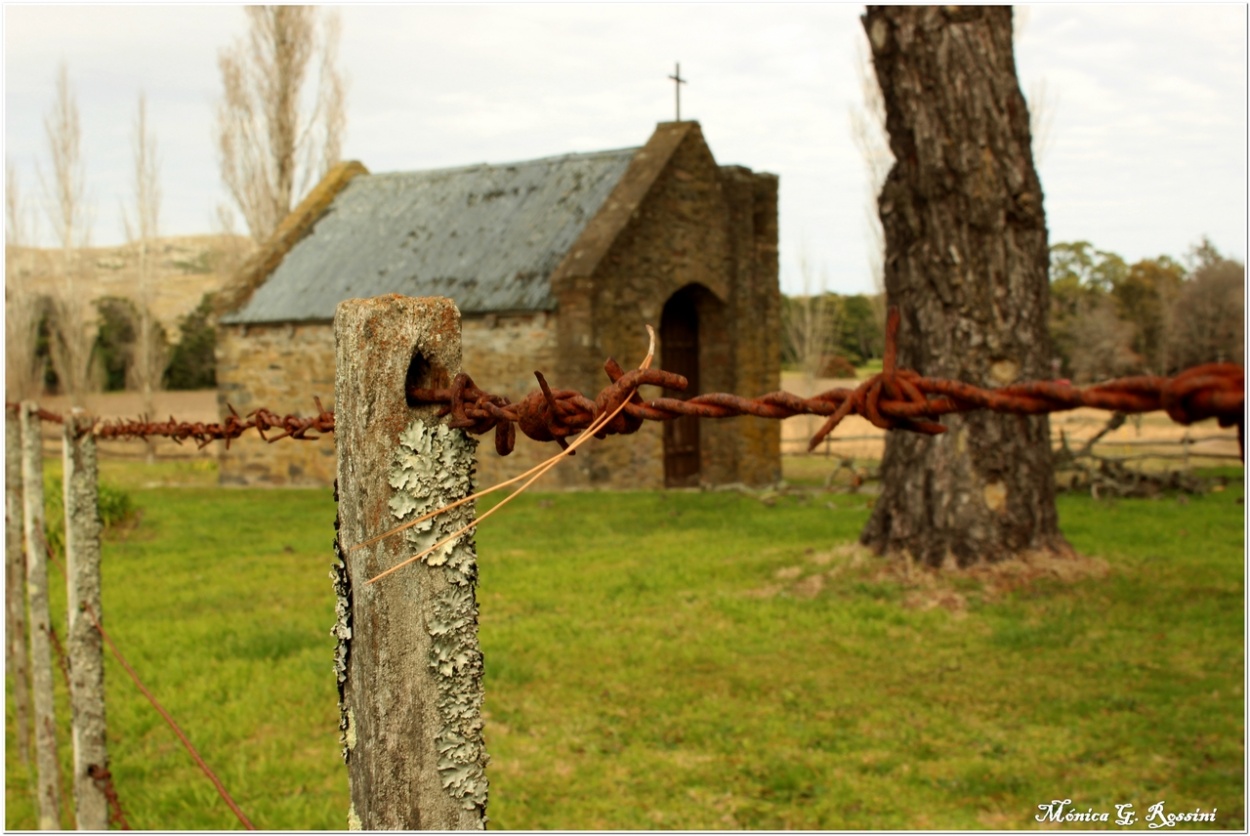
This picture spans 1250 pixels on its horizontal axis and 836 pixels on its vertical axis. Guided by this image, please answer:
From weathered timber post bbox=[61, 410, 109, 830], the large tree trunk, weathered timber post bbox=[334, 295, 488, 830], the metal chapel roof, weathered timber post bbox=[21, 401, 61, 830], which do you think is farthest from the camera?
the metal chapel roof

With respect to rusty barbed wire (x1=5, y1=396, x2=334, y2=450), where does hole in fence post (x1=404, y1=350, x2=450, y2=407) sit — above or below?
above

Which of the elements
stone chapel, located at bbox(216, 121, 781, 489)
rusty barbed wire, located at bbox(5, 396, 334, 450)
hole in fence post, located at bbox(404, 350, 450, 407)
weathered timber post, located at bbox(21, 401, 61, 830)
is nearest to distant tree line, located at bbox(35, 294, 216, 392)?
stone chapel, located at bbox(216, 121, 781, 489)

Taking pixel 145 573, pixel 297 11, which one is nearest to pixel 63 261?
pixel 297 11

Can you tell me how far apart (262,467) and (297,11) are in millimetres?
13003

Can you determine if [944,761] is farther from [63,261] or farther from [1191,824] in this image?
[63,261]

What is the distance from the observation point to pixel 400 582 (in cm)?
168

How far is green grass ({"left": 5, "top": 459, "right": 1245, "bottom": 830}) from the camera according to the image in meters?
4.84

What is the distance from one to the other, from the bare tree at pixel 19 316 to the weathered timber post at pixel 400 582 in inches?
1137

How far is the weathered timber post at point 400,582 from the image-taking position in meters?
1.68

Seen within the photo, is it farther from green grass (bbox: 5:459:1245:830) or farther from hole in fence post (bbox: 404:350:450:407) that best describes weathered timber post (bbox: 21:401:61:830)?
hole in fence post (bbox: 404:350:450:407)

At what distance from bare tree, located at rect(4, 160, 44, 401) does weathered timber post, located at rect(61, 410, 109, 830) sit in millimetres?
26434

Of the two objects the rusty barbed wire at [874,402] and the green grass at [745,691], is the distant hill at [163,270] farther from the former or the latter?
the rusty barbed wire at [874,402]

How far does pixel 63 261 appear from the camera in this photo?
28.5 m

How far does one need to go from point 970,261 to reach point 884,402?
7.41 m
